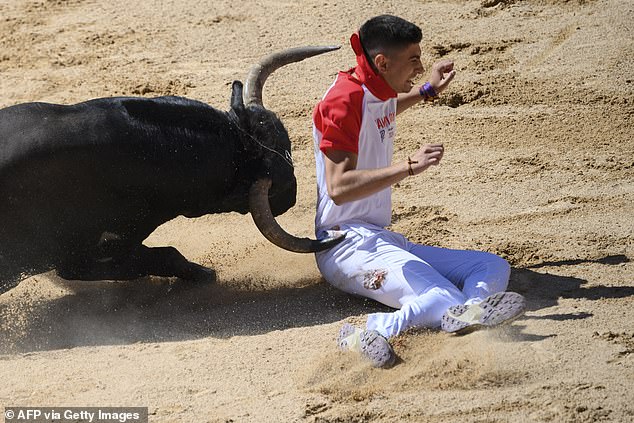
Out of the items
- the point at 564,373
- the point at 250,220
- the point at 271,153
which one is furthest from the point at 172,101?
the point at 564,373

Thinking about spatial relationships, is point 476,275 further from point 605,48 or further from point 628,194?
point 605,48

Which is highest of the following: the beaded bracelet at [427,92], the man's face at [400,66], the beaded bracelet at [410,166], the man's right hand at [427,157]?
the man's face at [400,66]

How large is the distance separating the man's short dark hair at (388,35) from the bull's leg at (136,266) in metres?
1.69

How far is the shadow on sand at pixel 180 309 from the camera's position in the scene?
19.8 feet

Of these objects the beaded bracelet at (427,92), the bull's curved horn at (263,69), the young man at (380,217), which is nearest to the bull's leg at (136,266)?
the young man at (380,217)

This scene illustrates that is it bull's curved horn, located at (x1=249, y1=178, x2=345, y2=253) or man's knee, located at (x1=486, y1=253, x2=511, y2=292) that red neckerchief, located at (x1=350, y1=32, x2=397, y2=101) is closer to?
bull's curved horn, located at (x1=249, y1=178, x2=345, y2=253)

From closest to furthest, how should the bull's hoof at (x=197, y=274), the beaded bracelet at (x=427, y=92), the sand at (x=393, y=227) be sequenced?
the sand at (x=393, y=227), the beaded bracelet at (x=427, y=92), the bull's hoof at (x=197, y=274)

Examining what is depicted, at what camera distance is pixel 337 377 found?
206 inches

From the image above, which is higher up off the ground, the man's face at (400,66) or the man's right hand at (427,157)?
the man's face at (400,66)

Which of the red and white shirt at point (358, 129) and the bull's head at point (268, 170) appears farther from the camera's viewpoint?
the bull's head at point (268, 170)

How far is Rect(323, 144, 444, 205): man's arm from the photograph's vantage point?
5.64m

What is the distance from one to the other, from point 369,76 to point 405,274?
1024 mm

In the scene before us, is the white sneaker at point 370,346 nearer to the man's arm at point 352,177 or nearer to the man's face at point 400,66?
the man's arm at point 352,177

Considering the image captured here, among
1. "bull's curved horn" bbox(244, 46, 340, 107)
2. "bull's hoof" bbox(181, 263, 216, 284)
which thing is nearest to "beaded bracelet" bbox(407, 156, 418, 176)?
"bull's curved horn" bbox(244, 46, 340, 107)
